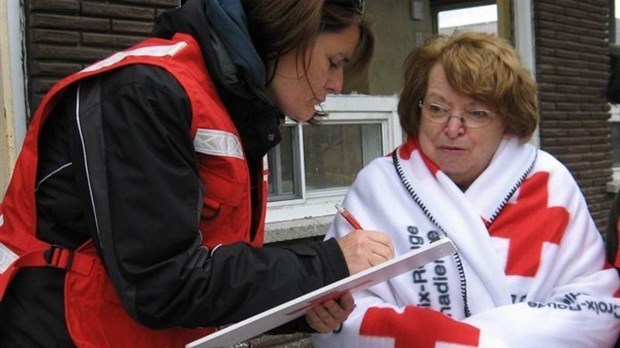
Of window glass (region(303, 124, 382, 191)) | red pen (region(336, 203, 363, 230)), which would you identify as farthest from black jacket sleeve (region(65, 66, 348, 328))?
window glass (region(303, 124, 382, 191))

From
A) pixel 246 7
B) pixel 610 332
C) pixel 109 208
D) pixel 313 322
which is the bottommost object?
pixel 610 332

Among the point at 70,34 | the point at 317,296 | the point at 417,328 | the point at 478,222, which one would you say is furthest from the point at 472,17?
the point at 317,296

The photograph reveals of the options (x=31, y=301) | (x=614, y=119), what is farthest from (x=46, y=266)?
(x=614, y=119)

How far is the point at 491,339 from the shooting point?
180 cm

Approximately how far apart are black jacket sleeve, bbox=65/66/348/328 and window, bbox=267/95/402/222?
103 inches

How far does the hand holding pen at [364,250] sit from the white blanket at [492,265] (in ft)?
1.57

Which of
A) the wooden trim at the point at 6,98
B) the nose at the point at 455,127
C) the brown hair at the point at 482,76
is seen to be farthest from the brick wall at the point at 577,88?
the wooden trim at the point at 6,98

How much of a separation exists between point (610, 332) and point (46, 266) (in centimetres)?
142

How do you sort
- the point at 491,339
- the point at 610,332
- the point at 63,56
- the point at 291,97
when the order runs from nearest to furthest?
the point at 291,97 → the point at 491,339 → the point at 610,332 → the point at 63,56

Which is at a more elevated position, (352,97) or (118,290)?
(352,97)

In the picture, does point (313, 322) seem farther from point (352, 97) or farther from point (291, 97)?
point (352, 97)

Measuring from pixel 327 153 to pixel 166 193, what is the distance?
3.21m

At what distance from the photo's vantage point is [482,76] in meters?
2.03

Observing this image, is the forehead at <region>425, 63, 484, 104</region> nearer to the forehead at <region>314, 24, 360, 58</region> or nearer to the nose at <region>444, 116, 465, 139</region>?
the nose at <region>444, 116, 465, 139</region>
